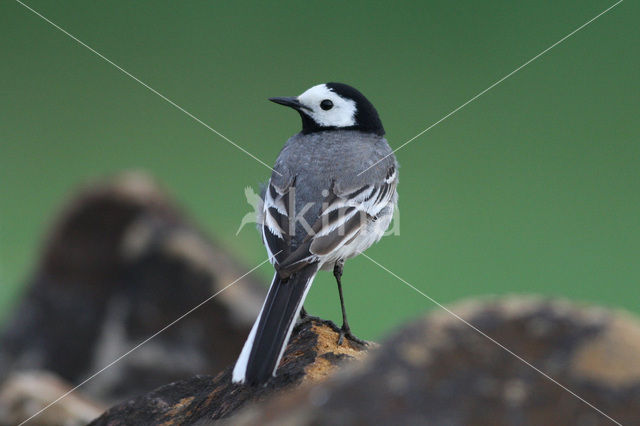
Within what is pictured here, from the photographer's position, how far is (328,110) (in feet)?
16.7

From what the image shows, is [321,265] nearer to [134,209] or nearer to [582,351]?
[582,351]

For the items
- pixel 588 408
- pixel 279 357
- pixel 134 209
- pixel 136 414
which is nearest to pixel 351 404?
pixel 588 408

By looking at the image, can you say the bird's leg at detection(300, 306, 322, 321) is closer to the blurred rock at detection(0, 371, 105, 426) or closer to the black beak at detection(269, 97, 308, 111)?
the black beak at detection(269, 97, 308, 111)

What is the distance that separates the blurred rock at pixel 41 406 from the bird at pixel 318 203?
5.69 feet

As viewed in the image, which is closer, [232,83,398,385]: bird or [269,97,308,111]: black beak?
[232,83,398,385]: bird

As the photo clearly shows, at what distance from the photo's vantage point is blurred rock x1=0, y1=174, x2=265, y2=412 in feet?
21.9

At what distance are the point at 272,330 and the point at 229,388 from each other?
0.29 metres

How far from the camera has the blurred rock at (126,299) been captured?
6672 mm

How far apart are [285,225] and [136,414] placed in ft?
3.88

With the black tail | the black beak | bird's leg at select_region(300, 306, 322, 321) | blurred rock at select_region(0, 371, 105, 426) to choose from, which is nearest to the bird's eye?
the black beak

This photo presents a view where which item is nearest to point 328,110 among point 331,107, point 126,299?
point 331,107

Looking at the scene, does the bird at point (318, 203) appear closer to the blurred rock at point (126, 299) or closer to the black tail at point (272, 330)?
the black tail at point (272, 330)

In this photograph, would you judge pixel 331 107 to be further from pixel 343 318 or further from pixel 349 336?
pixel 349 336

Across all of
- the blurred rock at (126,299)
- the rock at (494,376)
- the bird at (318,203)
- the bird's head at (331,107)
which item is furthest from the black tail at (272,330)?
the blurred rock at (126,299)
